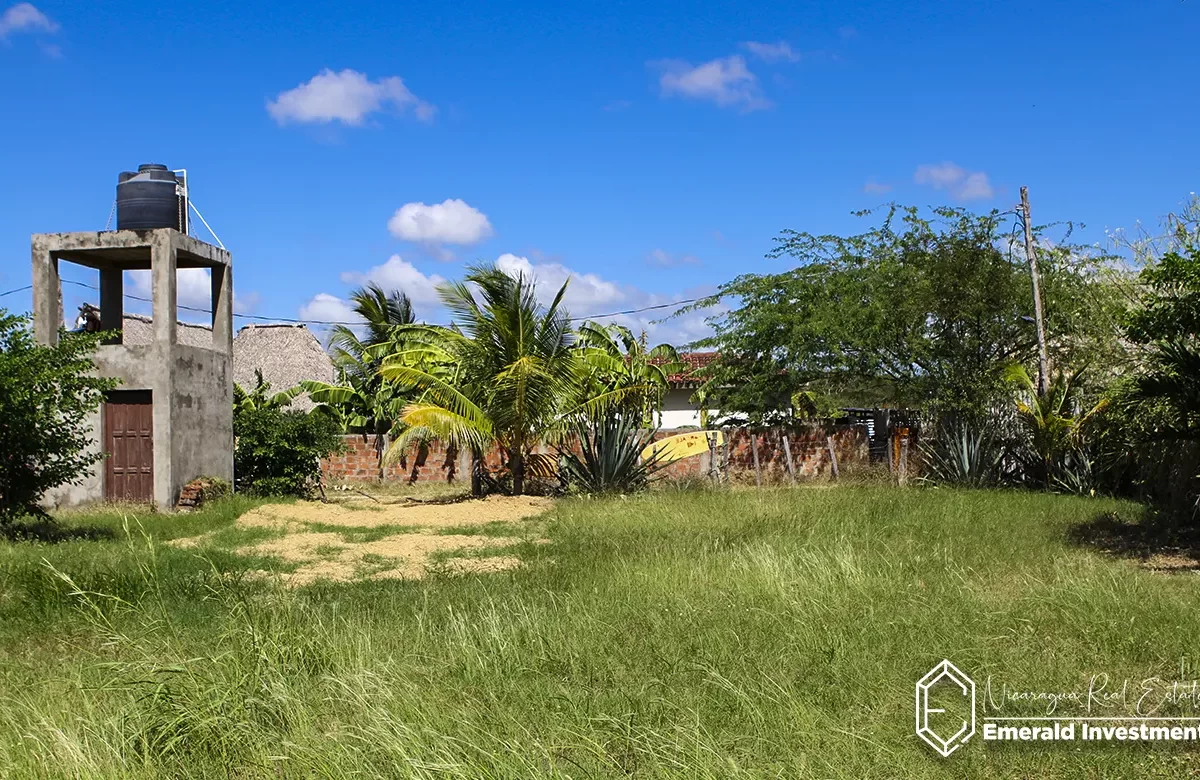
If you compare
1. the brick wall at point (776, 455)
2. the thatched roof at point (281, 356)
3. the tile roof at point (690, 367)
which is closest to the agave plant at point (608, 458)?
the brick wall at point (776, 455)

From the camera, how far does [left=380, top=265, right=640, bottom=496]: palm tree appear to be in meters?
17.0

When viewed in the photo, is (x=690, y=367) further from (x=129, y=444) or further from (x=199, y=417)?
(x=129, y=444)

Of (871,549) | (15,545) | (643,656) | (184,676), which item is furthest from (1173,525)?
(15,545)

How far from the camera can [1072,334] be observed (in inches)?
812

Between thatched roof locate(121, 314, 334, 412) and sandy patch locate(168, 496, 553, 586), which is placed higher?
thatched roof locate(121, 314, 334, 412)

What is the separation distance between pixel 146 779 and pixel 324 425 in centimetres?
1563

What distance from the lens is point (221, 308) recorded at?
18703mm

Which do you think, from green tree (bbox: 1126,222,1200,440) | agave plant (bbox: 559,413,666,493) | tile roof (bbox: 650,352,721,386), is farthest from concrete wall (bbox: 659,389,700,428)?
green tree (bbox: 1126,222,1200,440)

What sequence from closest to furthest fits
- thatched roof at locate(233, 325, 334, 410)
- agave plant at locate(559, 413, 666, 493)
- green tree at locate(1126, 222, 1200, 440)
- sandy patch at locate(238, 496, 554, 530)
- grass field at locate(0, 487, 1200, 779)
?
1. grass field at locate(0, 487, 1200, 779)
2. green tree at locate(1126, 222, 1200, 440)
3. sandy patch at locate(238, 496, 554, 530)
4. agave plant at locate(559, 413, 666, 493)
5. thatched roof at locate(233, 325, 334, 410)

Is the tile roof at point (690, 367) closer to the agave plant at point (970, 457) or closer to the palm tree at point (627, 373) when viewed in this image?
the palm tree at point (627, 373)

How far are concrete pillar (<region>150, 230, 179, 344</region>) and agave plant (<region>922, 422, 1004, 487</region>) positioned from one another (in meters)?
13.8

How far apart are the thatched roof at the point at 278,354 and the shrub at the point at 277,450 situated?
1588 cm

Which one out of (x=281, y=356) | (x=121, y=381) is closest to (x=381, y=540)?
(x=121, y=381)

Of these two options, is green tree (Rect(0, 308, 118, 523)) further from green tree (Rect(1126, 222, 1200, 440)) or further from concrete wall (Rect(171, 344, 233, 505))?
green tree (Rect(1126, 222, 1200, 440))
